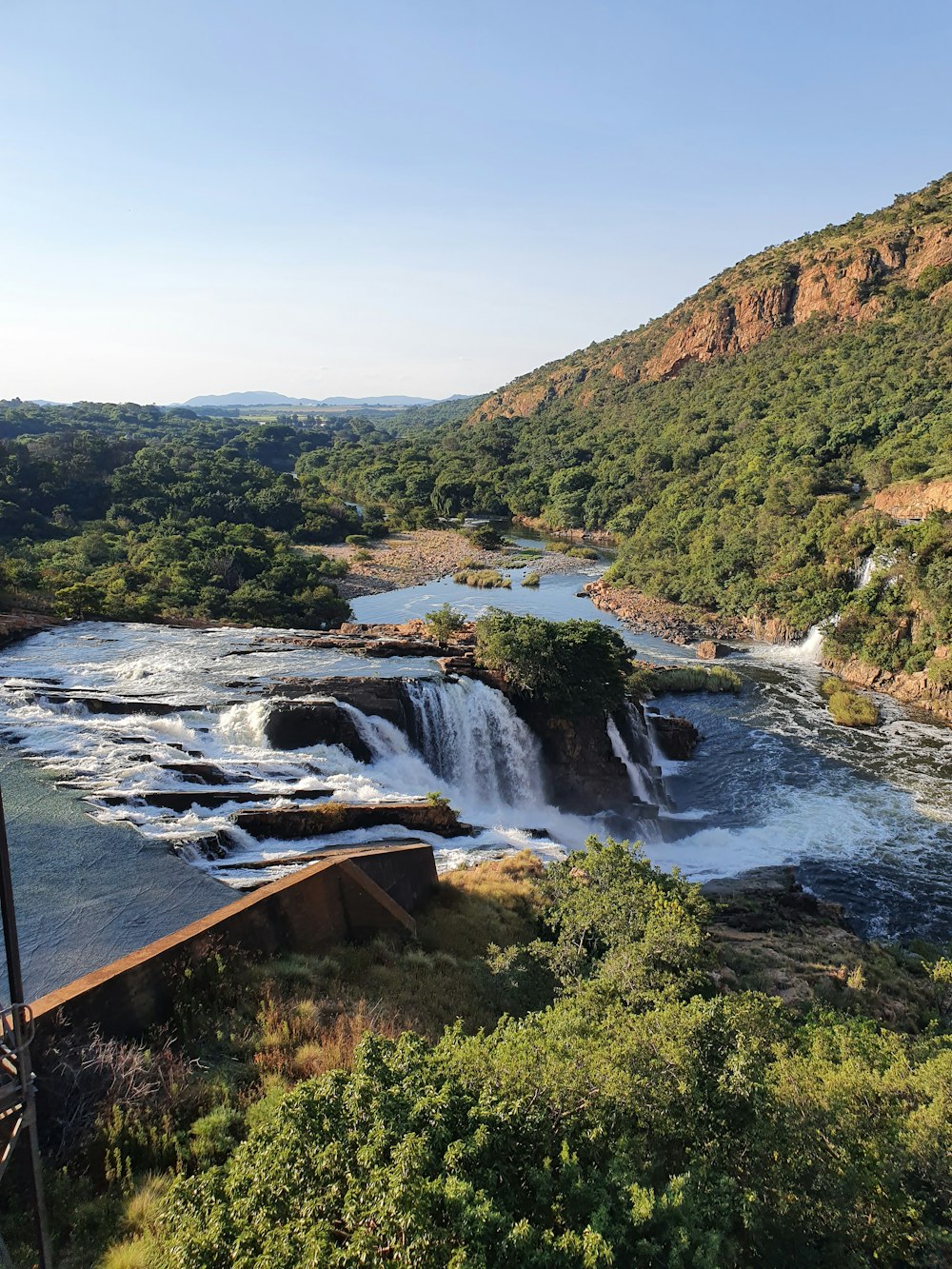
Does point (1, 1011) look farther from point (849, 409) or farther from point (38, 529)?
point (849, 409)

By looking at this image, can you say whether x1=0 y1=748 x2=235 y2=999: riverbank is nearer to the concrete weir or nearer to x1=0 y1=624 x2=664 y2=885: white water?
x1=0 y1=624 x2=664 y2=885: white water

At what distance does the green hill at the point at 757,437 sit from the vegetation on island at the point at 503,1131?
1127 inches

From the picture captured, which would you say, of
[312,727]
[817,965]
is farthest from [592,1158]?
[312,727]

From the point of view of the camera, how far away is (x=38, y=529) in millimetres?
41688

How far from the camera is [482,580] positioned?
47.3 metres

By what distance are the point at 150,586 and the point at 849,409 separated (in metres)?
44.6

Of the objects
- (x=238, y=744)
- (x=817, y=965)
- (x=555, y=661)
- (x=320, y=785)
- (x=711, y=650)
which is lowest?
(x=817, y=965)

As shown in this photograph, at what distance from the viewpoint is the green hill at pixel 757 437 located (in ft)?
127

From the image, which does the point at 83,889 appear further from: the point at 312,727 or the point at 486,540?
the point at 486,540

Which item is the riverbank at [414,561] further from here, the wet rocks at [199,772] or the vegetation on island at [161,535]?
the wet rocks at [199,772]

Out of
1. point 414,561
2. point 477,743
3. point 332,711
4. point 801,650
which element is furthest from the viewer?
point 414,561

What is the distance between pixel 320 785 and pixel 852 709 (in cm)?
2107

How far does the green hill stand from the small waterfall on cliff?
598 inches

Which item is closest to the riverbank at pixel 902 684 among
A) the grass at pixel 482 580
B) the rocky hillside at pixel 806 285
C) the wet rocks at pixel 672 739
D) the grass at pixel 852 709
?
the grass at pixel 852 709
